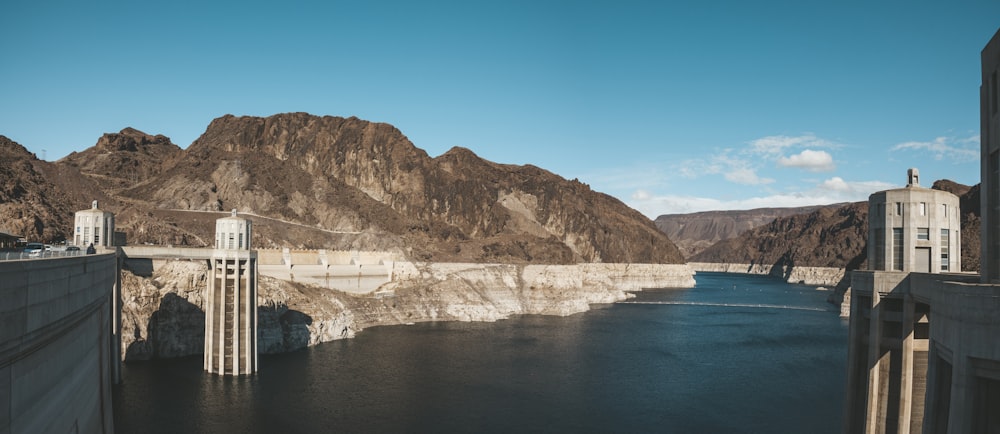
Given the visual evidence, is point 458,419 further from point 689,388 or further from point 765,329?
point 765,329

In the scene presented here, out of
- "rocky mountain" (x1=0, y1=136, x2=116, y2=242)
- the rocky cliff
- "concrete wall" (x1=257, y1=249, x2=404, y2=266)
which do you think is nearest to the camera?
the rocky cliff

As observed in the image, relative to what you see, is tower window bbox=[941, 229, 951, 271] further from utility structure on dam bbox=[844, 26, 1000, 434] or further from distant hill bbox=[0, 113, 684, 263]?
distant hill bbox=[0, 113, 684, 263]

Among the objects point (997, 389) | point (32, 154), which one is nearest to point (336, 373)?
point (997, 389)

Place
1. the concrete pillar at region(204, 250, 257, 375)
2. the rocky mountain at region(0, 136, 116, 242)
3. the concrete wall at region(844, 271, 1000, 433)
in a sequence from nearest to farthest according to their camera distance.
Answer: the concrete wall at region(844, 271, 1000, 433) → the concrete pillar at region(204, 250, 257, 375) → the rocky mountain at region(0, 136, 116, 242)

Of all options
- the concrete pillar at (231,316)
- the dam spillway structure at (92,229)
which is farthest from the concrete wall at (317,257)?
the dam spillway structure at (92,229)

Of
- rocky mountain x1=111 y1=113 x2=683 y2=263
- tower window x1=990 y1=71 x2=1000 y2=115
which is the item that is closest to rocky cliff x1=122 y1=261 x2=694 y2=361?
rocky mountain x1=111 y1=113 x2=683 y2=263

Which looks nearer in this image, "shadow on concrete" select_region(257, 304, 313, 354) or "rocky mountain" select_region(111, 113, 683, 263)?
"shadow on concrete" select_region(257, 304, 313, 354)
